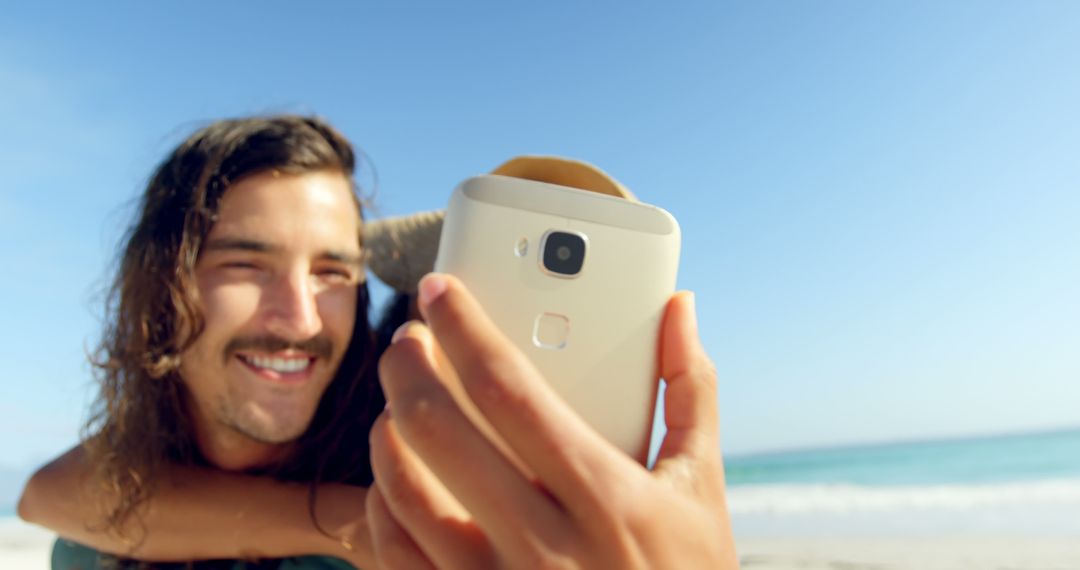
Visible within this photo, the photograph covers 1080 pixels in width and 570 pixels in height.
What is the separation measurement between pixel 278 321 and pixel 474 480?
5.52 feet

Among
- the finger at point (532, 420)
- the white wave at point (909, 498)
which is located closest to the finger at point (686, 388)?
the finger at point (532, 420)

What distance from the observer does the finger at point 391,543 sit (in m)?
0.82

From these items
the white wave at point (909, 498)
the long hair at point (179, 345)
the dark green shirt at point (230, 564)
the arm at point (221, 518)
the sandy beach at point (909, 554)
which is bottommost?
the white wave at point (909, 498)

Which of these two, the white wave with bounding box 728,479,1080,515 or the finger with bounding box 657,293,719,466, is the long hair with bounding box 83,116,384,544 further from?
the white wave with bounding box 728,479,1080,515

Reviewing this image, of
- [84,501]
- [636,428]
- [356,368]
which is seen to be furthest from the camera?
[356,368]

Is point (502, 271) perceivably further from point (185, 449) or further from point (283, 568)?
point (185, 449)

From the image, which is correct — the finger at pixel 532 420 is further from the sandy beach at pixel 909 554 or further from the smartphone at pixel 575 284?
the sandy beach at pixel 909 554

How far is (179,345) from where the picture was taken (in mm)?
2309

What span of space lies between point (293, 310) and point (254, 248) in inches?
9.9

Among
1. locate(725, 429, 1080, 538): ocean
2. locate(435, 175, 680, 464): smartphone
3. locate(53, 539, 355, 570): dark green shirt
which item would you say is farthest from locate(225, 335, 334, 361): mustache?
locate(725, 429, 1080, 538): ocean

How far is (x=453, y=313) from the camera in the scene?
0.75m

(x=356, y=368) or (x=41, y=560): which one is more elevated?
(x=356, y=368)

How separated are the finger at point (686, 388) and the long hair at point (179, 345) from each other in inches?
64.9

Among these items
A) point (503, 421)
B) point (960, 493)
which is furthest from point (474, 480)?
point (960, 493)
